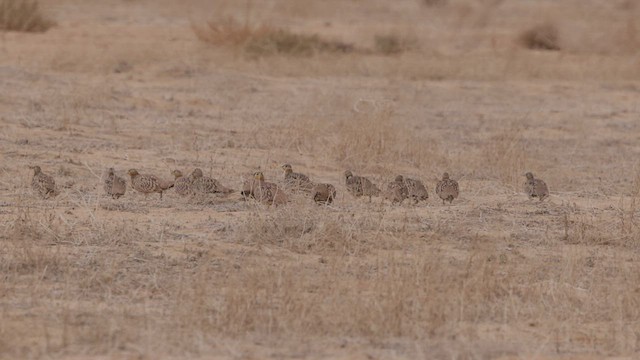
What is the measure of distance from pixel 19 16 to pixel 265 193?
1477 cm

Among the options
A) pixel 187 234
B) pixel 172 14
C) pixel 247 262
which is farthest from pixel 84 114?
pixel 172 14

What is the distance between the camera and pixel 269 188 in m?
11.1

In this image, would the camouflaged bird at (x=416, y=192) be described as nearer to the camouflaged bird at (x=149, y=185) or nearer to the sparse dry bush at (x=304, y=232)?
the sparse dry bush at (x=304, y=232)

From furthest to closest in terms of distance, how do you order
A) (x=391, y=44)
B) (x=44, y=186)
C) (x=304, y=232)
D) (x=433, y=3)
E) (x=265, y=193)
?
(x=433, y=3), (x=391, y=44), (x=44, y=186), (x=265, y=193), (x=304, y=232)

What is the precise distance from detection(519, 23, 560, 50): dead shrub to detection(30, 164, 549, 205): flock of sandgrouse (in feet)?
51.8

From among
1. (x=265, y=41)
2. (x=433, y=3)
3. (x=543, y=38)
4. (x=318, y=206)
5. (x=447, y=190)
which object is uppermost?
(x=433, y=3)

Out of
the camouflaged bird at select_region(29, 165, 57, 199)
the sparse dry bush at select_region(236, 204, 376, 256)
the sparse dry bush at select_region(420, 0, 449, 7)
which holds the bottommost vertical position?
the sparse dry bush at select_region(236, 204, 376, 256)

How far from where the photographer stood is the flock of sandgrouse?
446 inches

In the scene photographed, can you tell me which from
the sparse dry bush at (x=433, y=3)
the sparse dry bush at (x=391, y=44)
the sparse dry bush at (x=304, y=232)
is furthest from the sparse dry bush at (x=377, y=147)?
the sparse dry bush at (x=433, y=3)

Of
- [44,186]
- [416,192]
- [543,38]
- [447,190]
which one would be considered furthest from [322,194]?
[543,38]

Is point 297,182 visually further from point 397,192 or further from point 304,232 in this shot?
point 304,232

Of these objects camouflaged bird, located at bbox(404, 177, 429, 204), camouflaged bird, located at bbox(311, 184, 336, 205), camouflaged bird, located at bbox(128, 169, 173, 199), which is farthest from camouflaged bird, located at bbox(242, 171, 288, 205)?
camouflaged bird, located at bbox(404, 177, 429, 204)

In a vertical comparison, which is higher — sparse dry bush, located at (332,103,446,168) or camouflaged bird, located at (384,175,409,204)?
sparse dry bush, located at (332,103,446,168)

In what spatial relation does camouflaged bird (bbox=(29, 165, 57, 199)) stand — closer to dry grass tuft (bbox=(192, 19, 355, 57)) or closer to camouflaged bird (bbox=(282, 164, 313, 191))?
camouflaged bird (bbox=(282, 164, 313, 191))
